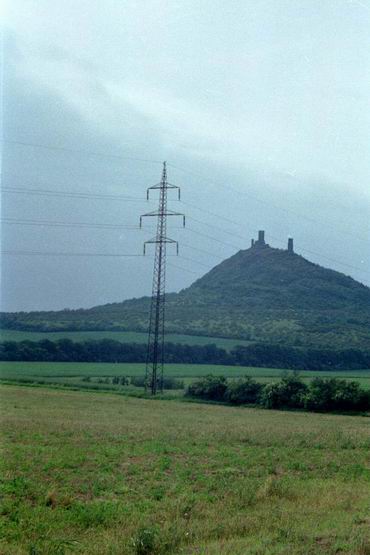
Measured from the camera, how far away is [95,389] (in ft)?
165

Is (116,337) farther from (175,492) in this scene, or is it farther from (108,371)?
(175,492)

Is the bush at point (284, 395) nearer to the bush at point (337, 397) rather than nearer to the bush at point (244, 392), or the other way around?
the bush at point (337, 397)

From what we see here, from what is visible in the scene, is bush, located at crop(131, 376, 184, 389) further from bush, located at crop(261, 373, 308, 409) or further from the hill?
the hill

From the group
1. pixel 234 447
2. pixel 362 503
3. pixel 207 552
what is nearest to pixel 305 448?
pixel 234 447

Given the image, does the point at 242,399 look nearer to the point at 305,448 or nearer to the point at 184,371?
the point at 184,371

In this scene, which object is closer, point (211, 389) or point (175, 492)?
point (175, 492)

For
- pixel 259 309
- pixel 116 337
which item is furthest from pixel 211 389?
pixel 259 309

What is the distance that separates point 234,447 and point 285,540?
374 inches

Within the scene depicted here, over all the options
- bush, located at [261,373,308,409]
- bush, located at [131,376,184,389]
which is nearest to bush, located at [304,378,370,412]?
bush, located at [261,373,308,409]

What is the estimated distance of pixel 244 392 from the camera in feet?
154

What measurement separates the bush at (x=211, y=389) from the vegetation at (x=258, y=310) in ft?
53.4

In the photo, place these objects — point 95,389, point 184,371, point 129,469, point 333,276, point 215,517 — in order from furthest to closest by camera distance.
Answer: point 333,276 → point 184,371 → point 95,389 → point 129,469 → point 215,517

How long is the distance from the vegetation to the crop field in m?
4.60

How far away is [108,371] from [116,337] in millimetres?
6996
